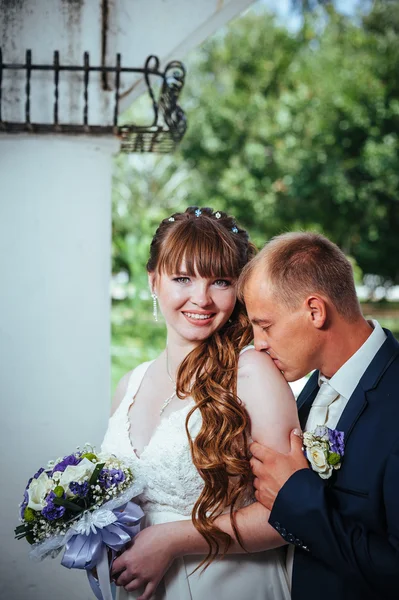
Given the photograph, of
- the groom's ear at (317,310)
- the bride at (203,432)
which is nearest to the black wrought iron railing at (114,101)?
the bride at (203,432)

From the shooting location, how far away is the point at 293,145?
50.8ft

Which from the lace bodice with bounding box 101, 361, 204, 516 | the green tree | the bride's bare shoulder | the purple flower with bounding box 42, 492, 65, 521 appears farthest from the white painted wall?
the green tree

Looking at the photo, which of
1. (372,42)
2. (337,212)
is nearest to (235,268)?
(337,212)

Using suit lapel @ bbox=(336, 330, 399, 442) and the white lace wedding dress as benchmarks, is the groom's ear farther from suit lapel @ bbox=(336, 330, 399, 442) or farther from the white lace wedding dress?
the white lace wedding dress

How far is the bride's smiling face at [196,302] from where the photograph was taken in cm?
239

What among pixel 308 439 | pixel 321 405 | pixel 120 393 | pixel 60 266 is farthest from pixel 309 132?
pixel 308 439

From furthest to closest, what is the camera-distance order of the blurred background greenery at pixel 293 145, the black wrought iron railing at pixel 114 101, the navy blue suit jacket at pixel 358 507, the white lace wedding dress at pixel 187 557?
1. the blurred background greenery at pixel 293 145
2. the black wrought iron railing at pixel 114 101
3. the white lace wedding dress at pixel 187 557
4. the navy blue suit jacket at pixel 358 507

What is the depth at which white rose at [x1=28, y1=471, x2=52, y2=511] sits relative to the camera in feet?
6.71

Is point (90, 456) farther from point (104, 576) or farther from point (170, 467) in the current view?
point (104, 576)

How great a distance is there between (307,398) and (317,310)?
483mm

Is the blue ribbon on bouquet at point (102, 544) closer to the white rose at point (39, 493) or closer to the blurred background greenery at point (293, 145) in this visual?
the white rose at point (39, 493)

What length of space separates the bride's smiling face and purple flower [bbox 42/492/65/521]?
2.49 feet

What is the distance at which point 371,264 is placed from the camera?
17.5 meters

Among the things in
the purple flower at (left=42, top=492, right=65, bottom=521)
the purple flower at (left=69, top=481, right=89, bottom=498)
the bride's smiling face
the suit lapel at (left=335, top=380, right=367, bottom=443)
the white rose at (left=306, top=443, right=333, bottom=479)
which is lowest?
the purple flower at (left=42, top=492, right=65, bottom=521)
